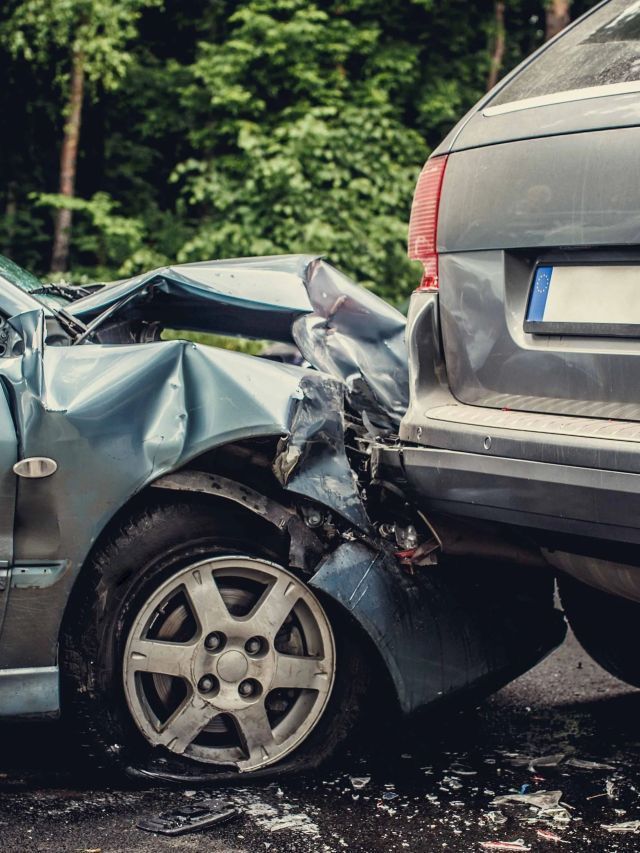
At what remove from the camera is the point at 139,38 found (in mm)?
17438

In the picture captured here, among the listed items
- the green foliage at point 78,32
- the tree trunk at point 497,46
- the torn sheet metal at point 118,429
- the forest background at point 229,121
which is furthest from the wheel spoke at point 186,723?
the tree trunk at point 497,46

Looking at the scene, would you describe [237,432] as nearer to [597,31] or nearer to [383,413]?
[383,413]

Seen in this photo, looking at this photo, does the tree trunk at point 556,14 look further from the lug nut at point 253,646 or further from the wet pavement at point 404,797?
the lug nut at point 253,646

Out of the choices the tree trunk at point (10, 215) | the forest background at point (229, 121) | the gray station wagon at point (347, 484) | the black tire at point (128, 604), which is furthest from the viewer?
the tree trunk at point (10, 215)

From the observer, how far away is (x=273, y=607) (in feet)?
10.3

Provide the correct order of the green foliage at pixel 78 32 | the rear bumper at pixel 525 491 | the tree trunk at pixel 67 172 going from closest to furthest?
the rear bumper at pixel 525 491 < the green foliage at pixel 78 32 < the tree trunk at pixel 67 172

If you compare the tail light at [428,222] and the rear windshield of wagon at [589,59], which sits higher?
the rear windshield of wagon at [589,59]

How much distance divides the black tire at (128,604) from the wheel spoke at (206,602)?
48mm

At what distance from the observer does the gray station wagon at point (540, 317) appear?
8.83ft

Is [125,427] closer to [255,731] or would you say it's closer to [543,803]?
[255,731]

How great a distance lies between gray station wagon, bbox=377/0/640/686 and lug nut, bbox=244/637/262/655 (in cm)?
58

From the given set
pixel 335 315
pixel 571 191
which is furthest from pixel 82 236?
pixel 571 191

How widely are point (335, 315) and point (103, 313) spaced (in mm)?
785

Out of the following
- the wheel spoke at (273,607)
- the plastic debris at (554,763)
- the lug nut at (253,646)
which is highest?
the wheel spoke at (273,607)
